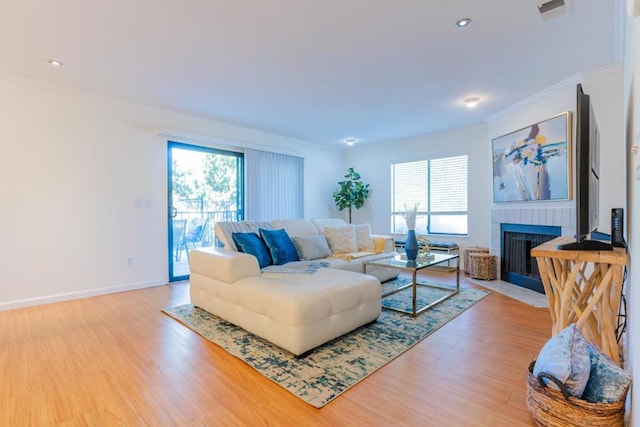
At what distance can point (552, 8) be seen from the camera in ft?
6.58

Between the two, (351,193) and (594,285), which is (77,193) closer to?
(351,193)

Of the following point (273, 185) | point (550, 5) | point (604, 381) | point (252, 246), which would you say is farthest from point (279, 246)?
point (550, 5)

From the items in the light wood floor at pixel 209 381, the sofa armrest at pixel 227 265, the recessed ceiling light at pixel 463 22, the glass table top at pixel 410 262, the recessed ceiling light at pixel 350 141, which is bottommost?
the light wood floor at pixel 209 381

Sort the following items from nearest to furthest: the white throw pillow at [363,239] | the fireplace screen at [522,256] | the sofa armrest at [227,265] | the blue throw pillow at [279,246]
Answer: the sofa armrest at [227,265] → the blue throw pillow at [279,246] → the fireplace screen at [522,256] → the white throw pillow at [363,239]

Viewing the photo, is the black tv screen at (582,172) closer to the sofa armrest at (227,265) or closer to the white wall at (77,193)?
the sofa armrest at (227,265)

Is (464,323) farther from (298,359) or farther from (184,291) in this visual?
(184,291)

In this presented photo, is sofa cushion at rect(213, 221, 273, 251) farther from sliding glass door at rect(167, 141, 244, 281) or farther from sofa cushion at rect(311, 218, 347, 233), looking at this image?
sliding glass door at rect(167, 141, 244, 281)

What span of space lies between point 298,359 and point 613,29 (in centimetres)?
334

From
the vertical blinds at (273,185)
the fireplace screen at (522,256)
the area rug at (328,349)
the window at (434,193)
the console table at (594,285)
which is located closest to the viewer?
the console table at (594,285)

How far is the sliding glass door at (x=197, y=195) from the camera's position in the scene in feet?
14.2

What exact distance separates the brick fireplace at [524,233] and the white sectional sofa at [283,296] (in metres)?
2.43

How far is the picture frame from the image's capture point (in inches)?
133

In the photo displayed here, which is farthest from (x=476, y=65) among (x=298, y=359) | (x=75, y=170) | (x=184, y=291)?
(x=75, y=170)

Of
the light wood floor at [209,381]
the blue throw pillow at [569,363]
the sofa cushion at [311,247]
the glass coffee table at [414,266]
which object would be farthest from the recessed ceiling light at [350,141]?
the blue throw pillow at [569,363]
